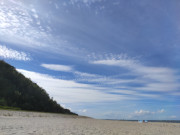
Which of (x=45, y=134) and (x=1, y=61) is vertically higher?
(x=1, y=61)

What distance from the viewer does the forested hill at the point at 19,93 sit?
2764 inches

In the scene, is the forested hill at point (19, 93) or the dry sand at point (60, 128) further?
the forested hill at point (19, 93)

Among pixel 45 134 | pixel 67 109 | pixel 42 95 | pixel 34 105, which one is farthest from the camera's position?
pixel 67 109

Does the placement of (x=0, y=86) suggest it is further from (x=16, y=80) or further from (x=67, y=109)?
(x=67, y=109)

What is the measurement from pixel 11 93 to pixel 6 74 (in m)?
17.4

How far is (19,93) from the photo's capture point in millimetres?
75250

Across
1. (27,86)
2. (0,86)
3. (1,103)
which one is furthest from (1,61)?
(1,103)

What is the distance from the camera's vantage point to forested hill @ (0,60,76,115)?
70.2 meters

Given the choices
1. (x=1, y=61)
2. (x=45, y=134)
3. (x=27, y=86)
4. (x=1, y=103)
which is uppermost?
(x=1, y=61)

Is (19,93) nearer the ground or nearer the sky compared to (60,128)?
nearer the sky

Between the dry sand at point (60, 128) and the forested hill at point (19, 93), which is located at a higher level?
the forested hill at point (19, 93)

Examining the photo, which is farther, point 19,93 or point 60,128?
point 19,93

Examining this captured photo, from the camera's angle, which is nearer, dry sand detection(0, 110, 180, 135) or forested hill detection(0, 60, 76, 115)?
dry sand detection(0, 110, 180, 135)

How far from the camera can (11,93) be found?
236 feet
